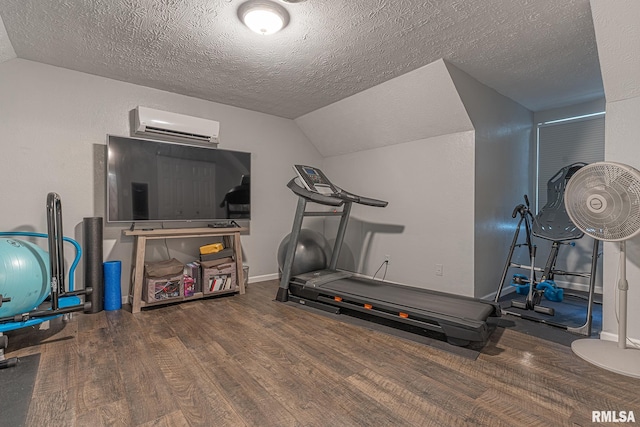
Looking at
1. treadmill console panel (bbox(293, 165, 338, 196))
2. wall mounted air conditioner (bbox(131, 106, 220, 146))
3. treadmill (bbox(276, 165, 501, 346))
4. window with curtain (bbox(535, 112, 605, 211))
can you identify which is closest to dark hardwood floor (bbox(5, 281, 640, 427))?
treadmill (bbox(276, 165, 501, 346))

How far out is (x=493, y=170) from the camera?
3.49m

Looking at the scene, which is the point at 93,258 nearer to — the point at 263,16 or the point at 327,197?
the point at 327,197

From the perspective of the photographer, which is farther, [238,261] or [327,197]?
[238,261]

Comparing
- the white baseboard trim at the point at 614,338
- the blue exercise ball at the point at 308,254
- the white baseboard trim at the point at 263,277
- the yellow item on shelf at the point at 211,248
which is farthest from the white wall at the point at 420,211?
the yellow item on shelf at the point at 211,248

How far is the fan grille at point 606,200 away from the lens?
1885 mm

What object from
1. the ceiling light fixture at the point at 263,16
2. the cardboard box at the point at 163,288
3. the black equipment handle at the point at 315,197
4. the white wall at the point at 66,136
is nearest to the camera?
the ceiling light fixture at the point at 263,16

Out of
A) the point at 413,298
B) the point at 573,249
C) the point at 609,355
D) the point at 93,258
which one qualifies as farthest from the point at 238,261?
the point at 573,249

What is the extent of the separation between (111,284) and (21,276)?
3.28ft

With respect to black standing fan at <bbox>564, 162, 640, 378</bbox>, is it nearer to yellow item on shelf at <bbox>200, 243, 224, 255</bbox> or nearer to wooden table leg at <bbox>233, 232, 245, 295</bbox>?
wooden table leg at <bbox>233, 232, 245, 295</bbox>

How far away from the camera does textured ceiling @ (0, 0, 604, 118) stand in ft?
6.79

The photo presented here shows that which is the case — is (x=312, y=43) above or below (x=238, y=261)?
above

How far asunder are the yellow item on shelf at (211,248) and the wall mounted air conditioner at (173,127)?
4.20ft

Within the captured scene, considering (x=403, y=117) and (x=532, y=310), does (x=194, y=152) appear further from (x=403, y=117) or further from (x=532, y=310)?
(x=532, y=310)

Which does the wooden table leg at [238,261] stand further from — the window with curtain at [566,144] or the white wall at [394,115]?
the window with curtain at [566,144]
